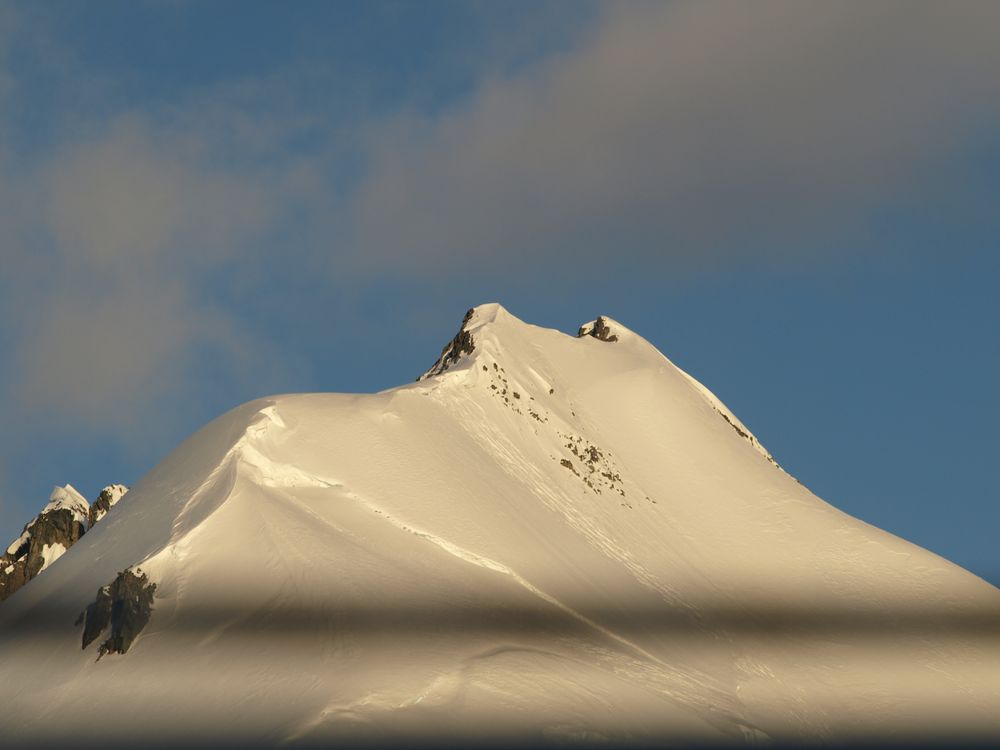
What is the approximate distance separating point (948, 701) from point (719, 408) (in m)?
49.9

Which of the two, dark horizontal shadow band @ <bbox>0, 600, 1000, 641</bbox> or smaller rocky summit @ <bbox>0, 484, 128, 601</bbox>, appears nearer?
dark horizontal shadow band @ <bbox>0, 600, 1000, 641</bbox>

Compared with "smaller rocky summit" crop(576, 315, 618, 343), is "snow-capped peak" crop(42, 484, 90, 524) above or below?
below

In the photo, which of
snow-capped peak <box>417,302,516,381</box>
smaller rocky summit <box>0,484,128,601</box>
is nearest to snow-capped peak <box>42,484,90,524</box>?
smaller rocky summit <box>0,484,128,601</box>

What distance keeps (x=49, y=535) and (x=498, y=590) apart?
260 feet

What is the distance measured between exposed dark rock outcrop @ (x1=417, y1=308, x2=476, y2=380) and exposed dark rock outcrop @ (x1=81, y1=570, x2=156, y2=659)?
A: 45043 mm

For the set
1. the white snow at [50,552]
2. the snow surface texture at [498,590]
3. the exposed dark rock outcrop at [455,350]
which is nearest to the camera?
the snow surface texture at [498,590]

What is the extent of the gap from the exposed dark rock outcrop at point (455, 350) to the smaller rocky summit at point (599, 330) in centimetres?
1621

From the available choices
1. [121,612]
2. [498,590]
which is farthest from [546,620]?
[121,612]

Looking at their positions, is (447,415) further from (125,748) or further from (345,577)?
(125,748)

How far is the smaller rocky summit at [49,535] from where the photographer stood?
17188 centimetres

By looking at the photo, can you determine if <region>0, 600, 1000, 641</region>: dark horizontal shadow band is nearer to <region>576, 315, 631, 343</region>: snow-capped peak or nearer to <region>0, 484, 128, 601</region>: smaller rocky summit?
<region>576, 315, 631, 343</region>: snow-capped peak

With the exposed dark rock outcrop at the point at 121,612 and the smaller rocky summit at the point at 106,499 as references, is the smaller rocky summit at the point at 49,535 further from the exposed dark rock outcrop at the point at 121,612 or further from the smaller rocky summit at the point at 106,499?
the exposed dark rock outcrop at the point at 121,612

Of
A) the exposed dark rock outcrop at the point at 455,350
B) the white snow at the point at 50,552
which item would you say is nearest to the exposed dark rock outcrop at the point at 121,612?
the exposed dark rock outcrop at the point at 455,350

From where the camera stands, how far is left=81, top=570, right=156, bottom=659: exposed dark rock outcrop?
340ft
